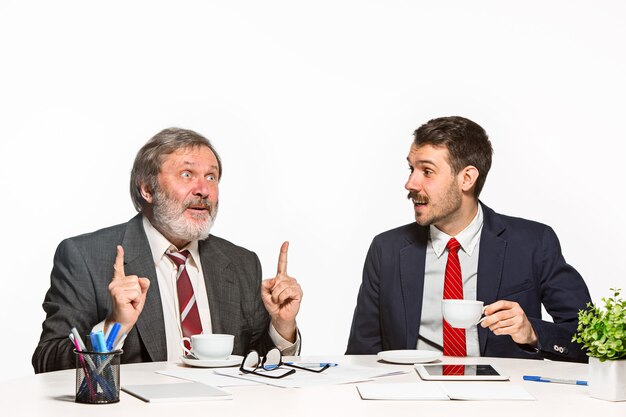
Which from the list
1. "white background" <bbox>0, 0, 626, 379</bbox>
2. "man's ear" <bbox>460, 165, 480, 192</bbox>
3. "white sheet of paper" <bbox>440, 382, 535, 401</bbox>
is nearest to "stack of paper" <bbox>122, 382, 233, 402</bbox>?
"white sheet of paper" <bbox>440, 382, 535, 401</bbox>

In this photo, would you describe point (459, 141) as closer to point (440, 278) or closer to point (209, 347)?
point (440, 278)

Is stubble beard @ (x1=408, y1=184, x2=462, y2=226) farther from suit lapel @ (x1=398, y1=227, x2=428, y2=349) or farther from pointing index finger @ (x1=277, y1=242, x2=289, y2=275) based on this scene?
pointing index finger @ (x1=277, y1=242, x2=289, y2=275)

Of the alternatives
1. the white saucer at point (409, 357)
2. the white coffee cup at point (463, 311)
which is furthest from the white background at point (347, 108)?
the white coffee cup at point (463, 311)

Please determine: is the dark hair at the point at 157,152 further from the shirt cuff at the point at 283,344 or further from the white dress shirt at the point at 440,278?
the white dress shirt at the point at 440,278

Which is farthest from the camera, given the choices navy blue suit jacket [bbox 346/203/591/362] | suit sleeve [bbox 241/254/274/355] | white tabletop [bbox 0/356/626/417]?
navy blue suit jacket [bbox 346/203/591/362]

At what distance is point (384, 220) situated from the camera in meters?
4.56

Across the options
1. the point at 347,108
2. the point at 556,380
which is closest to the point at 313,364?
the point at 556,380

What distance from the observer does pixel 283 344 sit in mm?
3006

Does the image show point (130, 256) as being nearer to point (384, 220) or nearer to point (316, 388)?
point (316, 388)

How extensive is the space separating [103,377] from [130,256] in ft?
4.20

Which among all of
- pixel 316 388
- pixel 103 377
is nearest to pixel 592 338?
pixel 316 388

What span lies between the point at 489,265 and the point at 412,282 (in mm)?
301

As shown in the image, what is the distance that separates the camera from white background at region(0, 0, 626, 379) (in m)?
4.43

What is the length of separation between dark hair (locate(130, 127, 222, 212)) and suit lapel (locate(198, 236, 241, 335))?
33 cm
